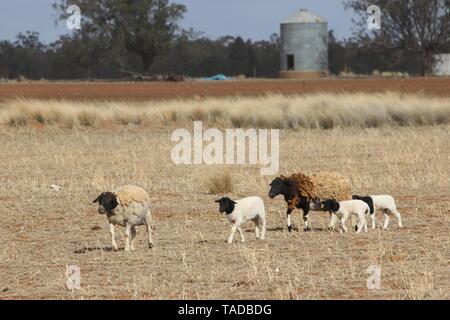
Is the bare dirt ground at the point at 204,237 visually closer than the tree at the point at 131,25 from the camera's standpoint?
Yes

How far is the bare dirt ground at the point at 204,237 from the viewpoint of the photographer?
11648 mm

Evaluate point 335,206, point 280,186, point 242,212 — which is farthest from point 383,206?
point 242,212

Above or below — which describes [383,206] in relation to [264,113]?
below

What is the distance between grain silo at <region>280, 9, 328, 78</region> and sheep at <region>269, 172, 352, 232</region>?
55684 millimetres

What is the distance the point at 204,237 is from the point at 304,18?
197ft

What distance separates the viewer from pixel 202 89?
50.0 metres

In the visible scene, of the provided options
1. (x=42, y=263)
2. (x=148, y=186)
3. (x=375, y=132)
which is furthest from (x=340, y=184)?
(x=375, y=132)

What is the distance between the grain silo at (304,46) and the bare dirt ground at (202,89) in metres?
19.1

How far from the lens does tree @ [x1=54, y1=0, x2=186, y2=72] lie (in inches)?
2773

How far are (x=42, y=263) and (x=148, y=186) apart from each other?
7831 millimetres

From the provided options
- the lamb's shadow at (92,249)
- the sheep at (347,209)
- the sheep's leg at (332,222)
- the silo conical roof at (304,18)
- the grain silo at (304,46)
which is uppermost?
the silo conical roof at (304,18)
